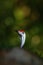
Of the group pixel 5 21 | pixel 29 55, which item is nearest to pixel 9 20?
pixel 5 21

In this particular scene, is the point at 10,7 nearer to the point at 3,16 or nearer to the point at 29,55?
the point at 3,16

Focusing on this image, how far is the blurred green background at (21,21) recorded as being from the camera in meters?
1.98

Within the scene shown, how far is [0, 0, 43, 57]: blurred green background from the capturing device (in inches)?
77.8

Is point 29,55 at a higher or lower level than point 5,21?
lower

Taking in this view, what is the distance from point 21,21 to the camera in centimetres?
199

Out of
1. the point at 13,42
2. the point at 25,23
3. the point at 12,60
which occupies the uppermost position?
the point at 25,23

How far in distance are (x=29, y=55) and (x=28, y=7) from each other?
3.52 feet

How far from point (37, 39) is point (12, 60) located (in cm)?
106

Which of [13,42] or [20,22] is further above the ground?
[20,22]

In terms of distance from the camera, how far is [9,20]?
199 centimetres

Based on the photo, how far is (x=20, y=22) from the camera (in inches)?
78.5

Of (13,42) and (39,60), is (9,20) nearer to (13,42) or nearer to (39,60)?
(13,42)

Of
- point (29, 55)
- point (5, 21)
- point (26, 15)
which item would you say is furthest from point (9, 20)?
point (29, 55)

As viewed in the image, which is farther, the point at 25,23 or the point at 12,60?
the point at 25,23
